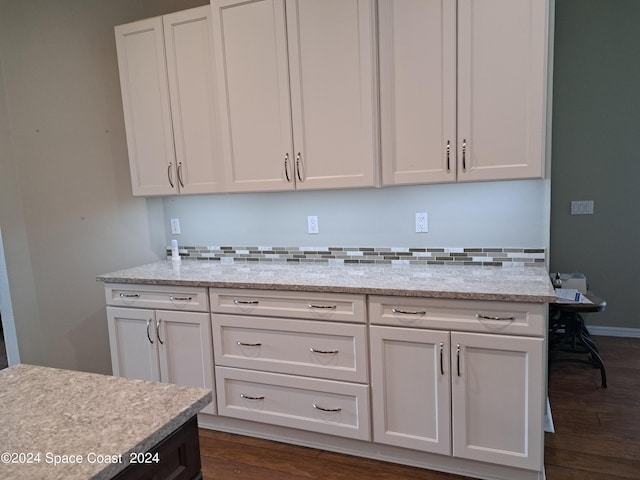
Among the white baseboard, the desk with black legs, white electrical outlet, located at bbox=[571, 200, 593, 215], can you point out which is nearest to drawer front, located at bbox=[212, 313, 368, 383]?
the desk with black legs

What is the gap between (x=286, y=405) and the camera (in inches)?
89.0

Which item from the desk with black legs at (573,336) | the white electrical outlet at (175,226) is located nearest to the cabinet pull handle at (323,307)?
the white electrical outlet at (175,226)

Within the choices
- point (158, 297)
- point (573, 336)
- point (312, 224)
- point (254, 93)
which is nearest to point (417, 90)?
point (254, 93)

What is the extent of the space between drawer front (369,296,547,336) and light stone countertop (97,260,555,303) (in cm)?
4

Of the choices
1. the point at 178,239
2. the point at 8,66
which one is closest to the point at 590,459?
the point at 178,239

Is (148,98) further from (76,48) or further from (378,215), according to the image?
(378,215)

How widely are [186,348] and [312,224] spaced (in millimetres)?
1055

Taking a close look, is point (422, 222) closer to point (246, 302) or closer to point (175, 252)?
point (246, 302)

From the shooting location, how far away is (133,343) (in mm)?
2576

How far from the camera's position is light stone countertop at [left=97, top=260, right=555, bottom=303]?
6.03ft

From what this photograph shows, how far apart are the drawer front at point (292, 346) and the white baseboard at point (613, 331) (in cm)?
278

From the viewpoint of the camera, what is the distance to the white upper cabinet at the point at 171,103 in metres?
2.54

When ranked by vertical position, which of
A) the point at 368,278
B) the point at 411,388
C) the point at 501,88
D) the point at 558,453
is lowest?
the point at 558,453

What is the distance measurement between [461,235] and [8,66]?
8.65 ft
